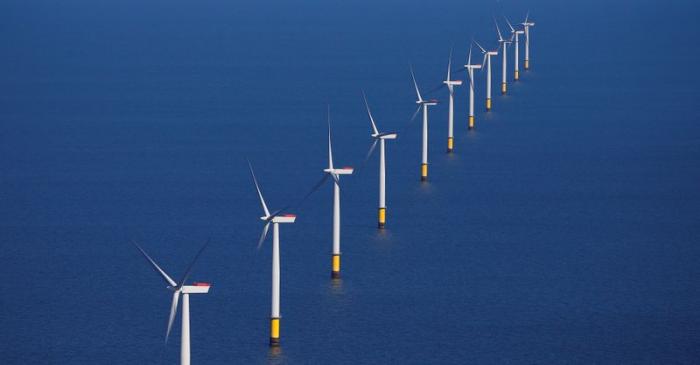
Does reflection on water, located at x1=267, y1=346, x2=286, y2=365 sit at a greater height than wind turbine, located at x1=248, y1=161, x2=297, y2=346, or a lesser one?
lesser

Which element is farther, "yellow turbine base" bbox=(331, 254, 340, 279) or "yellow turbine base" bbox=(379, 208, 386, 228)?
"yellow turbine base" bbox=(379, 208, 386, 228)

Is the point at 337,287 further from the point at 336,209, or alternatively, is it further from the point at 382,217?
the point at 382,217

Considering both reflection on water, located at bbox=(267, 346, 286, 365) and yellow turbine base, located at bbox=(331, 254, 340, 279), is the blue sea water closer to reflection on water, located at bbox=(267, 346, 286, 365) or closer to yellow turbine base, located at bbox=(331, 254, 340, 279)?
reflection on water, located at bbox=(267, 346, 286, 365)

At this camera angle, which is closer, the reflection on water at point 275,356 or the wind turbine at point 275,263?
the wind turbine at point 275,263

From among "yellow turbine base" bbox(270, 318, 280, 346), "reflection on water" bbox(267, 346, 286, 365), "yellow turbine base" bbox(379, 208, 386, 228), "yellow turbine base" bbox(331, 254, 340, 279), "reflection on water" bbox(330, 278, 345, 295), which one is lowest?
"reflection on water" bbox(267, 346, 286, 365)

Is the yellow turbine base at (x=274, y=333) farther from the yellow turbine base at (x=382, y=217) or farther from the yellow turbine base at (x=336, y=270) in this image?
the yellow turbine base at (x=382, y=217)

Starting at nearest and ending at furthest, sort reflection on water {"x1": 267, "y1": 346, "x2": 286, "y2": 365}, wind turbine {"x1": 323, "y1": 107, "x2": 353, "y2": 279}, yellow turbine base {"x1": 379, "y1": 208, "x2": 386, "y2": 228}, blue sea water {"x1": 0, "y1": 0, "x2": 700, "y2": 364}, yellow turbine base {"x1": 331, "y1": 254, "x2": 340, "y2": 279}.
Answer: reflection on water {"x1": 267, "y1": 346, "x2": 286, "y2": 365} → blue sea water {"x1": 0, "y1": 0, "x2": 700, "y2": 364} → wind turbine {"x1": 323, "y1": 107, "x2": 353, "y2": 279} → yellow turbine base {"x1": 331, "y1": 254, "x2": 340, "y2": 279} → yellow turbine base {"x1": 379, "y1": 208, "x2": 386, "y2": 228}

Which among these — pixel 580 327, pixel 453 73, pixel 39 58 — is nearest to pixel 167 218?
pixel 580 327

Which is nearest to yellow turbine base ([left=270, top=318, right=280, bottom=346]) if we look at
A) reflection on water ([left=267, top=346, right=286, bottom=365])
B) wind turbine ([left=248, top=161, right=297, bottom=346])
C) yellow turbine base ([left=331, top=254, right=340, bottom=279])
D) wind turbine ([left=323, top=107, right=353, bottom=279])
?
wind turbine ([left=248, top=161, right=297, bottom=346])

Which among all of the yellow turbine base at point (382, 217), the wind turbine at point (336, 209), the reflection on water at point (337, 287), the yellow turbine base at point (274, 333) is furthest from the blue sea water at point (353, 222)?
the yellow turbine base at point (382, 217)
